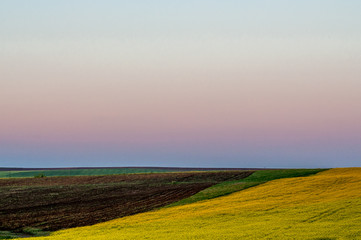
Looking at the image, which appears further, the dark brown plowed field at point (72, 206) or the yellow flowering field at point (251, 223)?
the dark brown plowed field at point (72, 206)

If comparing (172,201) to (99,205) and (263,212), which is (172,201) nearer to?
(99,205)

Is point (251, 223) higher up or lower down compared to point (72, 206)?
higher up

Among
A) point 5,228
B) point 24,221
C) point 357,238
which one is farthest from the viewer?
point 24,221

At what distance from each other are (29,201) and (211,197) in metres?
23.3

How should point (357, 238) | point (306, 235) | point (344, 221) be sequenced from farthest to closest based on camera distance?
point (344, 221)
point (306, 235)
point (357, 238)

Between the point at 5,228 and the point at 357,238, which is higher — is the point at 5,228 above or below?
below

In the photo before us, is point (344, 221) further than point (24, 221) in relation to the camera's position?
No

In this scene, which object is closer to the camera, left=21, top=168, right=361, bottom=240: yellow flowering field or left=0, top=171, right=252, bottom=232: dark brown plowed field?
left=21, top=168, right=361, bottom=240: yellow flowering field

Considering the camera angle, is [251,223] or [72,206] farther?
[72,206]

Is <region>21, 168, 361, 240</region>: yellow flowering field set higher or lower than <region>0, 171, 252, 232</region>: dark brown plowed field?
higher

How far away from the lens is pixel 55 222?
116 ft

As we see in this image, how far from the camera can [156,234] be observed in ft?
77.9

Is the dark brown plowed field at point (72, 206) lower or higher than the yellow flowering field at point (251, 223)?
lower

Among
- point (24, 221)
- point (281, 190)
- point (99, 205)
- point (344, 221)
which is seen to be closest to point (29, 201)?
point (99, 205)
